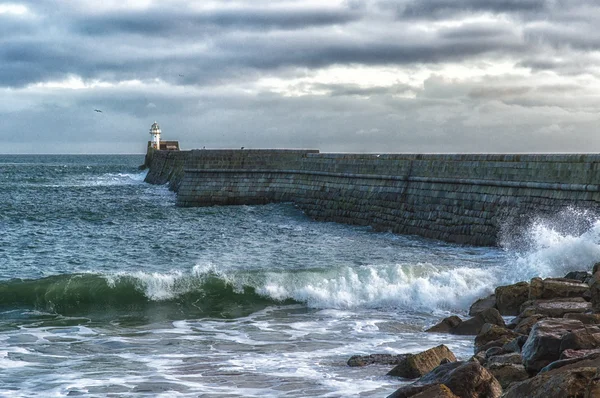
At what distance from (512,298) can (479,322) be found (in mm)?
1334

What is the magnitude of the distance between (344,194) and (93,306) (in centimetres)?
1285

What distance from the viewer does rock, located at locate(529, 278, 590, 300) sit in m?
10.0

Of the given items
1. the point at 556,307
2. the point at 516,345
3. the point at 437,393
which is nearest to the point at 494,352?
the point at 516,345

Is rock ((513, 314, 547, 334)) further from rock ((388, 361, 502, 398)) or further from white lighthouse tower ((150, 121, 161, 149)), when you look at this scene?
white lighthouse tower ((150, 121, 161, 149))

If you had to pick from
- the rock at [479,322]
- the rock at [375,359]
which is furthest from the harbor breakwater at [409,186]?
the rock at [375,359]

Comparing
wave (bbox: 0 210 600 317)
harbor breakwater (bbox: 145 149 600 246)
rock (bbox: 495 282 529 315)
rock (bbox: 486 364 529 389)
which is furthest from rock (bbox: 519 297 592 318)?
harbor breakwater (bbox: 145 149 600 246)

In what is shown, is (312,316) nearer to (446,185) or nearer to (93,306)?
(93,306)

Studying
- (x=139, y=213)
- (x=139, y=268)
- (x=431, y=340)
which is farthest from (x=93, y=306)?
(x=139, y=213)

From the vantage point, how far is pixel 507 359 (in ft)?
21.8

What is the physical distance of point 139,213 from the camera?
28.3 m

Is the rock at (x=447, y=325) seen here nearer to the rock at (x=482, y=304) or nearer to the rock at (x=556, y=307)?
Result: the rock at (x=556, y=307)

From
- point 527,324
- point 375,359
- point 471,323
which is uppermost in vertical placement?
point 527,324

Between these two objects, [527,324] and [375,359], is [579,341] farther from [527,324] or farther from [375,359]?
[375,359]

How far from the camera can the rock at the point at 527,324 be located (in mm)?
8016
